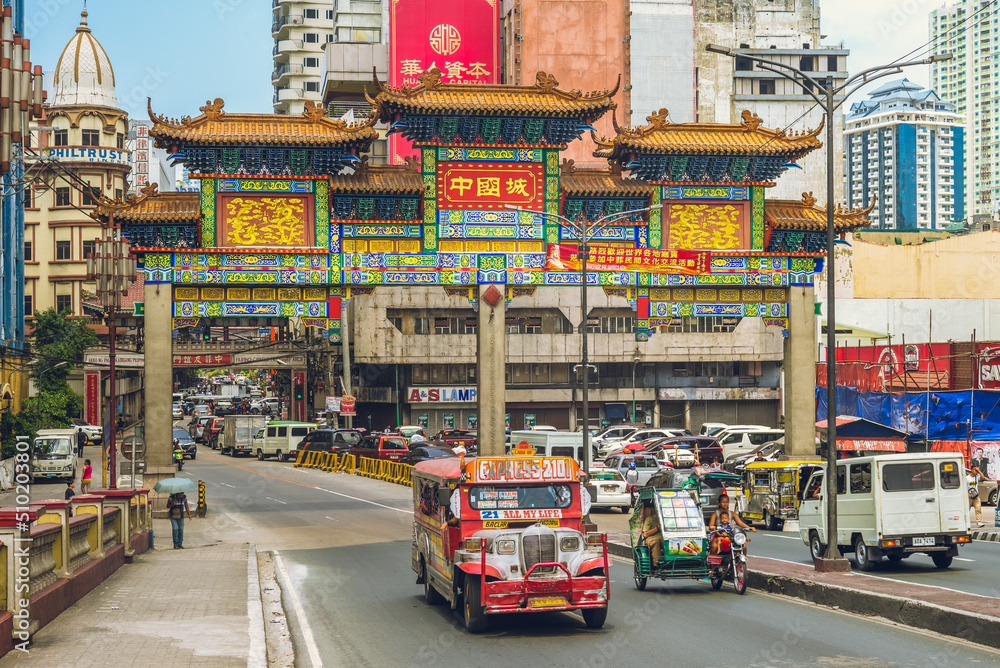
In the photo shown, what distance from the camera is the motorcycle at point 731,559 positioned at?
1775 cm

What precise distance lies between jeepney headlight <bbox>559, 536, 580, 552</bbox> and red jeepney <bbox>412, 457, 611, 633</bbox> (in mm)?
13

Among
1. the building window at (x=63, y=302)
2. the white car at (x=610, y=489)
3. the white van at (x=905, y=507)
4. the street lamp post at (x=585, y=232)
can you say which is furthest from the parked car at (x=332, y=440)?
the white van at (x=905, y=507)

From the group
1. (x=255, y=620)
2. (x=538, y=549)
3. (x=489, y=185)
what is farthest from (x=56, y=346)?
(x=538, y=549)

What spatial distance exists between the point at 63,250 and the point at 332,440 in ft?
140

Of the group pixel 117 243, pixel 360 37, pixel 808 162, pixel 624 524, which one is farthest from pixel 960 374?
pixel 360 37

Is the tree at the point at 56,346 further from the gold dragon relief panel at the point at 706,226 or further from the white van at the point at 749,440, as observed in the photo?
the gold dragon relief panel at the point at 706,226

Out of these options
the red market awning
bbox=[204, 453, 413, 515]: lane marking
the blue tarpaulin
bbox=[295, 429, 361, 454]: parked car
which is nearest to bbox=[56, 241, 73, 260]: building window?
bbox=[204, 453, 413, 515]: lane marking

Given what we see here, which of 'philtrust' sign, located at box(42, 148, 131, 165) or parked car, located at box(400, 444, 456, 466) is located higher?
'philtrust' sign, located at box(42, 148, 131, 165)

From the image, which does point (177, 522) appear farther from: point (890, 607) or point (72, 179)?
point (72, 179)

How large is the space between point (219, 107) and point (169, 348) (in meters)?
7.26

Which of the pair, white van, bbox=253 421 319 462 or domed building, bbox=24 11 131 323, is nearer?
white van, bbox=253 421 319 462

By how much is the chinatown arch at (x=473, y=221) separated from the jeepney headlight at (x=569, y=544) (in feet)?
66.1

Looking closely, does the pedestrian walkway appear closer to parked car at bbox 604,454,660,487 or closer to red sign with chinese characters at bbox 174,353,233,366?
parked car at bbox 604,454,660,487

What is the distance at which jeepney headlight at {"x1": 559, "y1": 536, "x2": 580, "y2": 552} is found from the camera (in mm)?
14914
